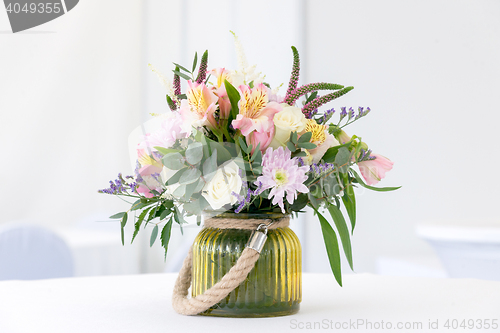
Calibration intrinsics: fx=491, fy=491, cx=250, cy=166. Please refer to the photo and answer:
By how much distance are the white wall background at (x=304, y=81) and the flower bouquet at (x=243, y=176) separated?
168 cm

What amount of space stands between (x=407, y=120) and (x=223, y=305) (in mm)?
1826

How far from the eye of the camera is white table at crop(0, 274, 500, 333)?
61 cm

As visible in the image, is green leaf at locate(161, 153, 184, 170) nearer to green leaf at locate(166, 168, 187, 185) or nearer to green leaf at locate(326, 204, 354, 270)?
green leaf at locate(166, 168, 187, 185)

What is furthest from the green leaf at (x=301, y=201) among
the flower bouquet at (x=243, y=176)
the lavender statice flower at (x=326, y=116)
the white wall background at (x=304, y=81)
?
the white wall background at (x=304, y=81)

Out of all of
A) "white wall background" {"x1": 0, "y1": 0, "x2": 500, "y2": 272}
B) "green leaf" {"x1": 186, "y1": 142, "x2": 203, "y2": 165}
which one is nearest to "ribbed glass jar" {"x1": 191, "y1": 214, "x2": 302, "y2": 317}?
"green leaf" {"x1": 186, "y1": 142, "x2": 203, "y2": 165}

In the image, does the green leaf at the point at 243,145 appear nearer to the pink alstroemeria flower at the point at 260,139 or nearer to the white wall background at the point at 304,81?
the pink alstroemeria flower at the point at 260,139

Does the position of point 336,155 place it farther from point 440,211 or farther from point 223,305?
point 440,211

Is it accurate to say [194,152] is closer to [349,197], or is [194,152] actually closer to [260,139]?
[260,139]

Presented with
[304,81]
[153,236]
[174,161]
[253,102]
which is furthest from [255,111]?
[304,81]

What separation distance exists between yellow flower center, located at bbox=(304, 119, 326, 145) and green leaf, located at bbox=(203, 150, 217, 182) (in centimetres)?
13

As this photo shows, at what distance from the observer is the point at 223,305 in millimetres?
647

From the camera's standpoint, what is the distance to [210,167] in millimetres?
584

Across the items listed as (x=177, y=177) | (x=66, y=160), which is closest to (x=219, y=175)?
(x=177, y=177)

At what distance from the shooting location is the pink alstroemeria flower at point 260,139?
599 millimetres
